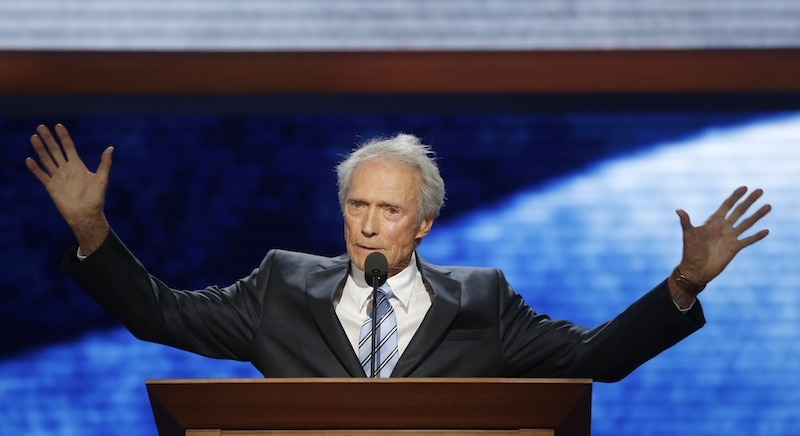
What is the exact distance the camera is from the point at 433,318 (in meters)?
2.49

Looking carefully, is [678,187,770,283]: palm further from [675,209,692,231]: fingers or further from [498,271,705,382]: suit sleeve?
[498,271,705,382]: suit sleeve

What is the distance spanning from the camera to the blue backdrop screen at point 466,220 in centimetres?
382

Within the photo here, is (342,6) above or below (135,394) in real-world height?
above

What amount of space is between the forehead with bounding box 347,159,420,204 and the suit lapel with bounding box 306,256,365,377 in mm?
187

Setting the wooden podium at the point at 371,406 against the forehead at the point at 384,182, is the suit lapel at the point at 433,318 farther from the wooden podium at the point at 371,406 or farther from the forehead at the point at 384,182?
the wooden podium at the point at 371,406

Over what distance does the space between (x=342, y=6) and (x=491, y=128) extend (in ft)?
2.23

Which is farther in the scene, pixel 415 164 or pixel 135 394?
pixel 135 394

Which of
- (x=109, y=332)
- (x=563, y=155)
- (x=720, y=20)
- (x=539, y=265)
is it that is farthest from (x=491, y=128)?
(x=109, y=332)

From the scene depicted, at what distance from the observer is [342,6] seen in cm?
373

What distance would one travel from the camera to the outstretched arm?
2.24 m

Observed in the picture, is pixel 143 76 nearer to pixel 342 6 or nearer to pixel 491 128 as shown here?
pixel 342 6

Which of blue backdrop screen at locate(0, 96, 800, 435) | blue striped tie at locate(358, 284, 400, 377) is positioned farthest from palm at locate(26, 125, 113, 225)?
blue backdrop screen at locate(0, 96, 800, 435)

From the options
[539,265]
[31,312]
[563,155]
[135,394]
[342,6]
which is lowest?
[135,394]

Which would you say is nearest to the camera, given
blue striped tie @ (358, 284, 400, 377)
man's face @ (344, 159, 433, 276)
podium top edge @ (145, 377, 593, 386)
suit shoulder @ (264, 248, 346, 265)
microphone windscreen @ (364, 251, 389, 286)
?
podium top edge @ (145, 377, 593, 386)
